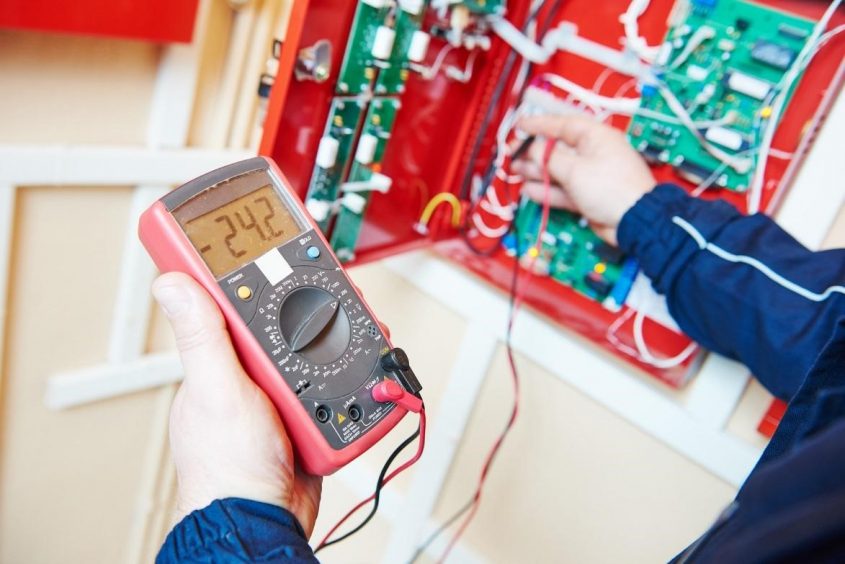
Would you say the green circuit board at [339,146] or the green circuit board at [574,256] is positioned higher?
the green circuit board at [339,146]

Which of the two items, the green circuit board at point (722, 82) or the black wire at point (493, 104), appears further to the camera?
the black wire at point (493, 104)

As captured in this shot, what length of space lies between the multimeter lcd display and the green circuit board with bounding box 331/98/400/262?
0.23m

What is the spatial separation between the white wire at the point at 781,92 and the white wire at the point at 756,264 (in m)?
0.12

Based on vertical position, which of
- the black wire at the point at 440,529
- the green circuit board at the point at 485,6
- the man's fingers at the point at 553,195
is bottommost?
the black wire at the point at 440,529

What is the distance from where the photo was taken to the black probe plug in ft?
2.55

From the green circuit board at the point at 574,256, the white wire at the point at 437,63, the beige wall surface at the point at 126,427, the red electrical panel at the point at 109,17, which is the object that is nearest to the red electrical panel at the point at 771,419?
the beige wall surface at the point at 126,427

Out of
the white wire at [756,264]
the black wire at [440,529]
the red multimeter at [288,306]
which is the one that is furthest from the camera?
the black wire at [440,529]

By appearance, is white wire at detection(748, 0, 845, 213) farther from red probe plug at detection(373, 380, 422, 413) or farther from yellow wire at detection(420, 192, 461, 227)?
red probe plug at detection(373, 380, 422, 413)

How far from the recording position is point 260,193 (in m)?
0.76

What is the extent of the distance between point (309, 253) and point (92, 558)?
1037 millimetres

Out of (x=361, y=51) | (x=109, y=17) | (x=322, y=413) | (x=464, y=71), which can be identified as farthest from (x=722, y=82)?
(x=109, y=17)

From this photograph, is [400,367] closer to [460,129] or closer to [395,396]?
[395,396]

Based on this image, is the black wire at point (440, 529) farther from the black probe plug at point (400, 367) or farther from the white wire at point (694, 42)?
the white wire at point (694, 42)

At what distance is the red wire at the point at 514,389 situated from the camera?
110 centimetres
